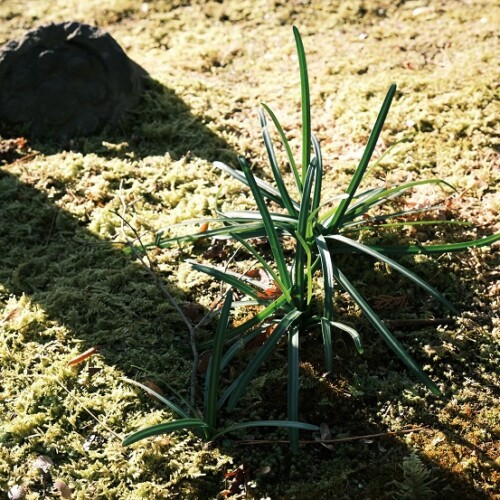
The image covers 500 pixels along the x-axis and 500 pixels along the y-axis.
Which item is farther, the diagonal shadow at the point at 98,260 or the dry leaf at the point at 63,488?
the diagonal shadow at the point at 98,260

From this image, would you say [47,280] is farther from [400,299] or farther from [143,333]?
[400,299]

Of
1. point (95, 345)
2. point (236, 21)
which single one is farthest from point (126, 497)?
point (236, 21)

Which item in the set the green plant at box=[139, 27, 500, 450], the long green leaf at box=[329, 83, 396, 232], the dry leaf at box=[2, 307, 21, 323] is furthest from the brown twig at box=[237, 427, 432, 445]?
the dry leaf at box=[2, 307, 21, 323]

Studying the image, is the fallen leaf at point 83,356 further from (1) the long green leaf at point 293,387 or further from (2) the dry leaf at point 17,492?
(1) the long green leaf at point 293,387

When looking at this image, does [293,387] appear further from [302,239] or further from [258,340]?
[302,239]

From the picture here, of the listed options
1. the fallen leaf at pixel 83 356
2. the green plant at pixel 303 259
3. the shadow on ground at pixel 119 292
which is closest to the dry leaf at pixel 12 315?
the shadow on ground at pixel 119 292

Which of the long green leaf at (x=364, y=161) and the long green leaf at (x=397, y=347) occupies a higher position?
the long green leaf at (x=364, y=161)
